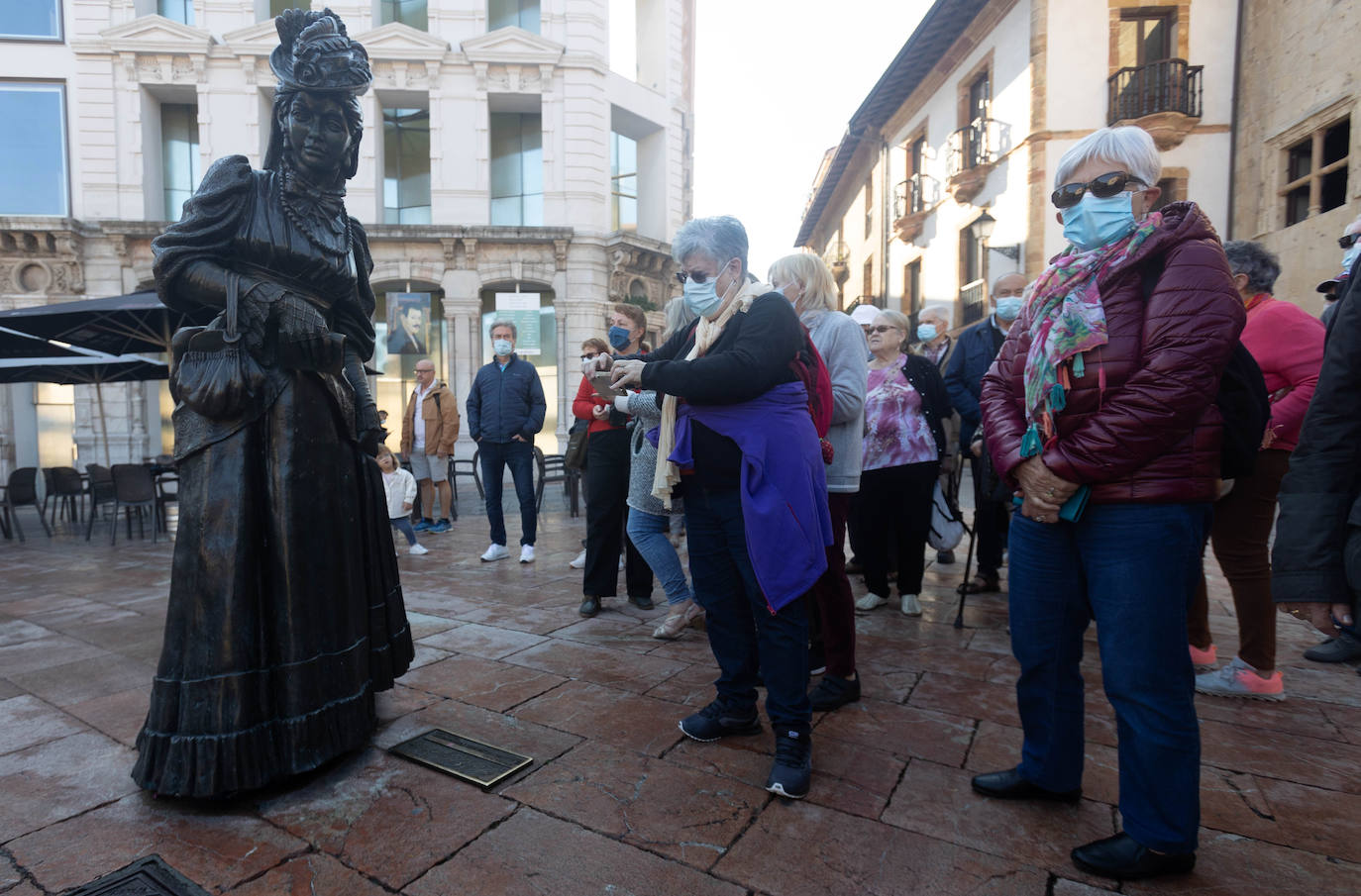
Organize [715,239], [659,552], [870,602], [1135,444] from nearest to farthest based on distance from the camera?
1. [1135,444]
2. [715,239]
3. [659,552]
4. [870,602]

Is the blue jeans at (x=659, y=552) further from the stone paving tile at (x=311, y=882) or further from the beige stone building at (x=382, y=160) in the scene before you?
the beige stone building at (x=382, y=160)

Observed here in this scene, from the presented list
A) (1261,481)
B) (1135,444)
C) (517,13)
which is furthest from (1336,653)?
(517,13)

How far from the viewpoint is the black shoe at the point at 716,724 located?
257cm

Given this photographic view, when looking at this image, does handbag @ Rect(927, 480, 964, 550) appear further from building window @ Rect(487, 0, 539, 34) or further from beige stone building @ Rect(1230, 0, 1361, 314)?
building window @ Rect(487, 0, 539, 34)

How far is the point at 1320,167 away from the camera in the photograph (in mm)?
11734

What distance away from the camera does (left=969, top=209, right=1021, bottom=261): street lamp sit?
1393 cm

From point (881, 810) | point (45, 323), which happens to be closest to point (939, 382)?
point (881, 810)

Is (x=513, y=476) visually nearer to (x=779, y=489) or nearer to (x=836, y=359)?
(x=836, y=359)

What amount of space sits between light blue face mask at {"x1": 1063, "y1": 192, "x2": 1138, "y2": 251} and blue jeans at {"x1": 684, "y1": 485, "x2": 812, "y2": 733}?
1.23 meters

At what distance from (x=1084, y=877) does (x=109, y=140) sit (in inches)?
817

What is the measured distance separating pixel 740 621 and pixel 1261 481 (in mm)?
2393

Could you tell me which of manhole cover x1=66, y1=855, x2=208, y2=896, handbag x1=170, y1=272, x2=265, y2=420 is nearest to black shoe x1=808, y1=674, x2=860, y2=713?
manhole cover x1=66, y1=855, x2=208, y2=896

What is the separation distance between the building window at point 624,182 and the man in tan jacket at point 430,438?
11115mm

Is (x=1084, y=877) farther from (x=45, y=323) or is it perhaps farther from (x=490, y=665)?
(x=45, y=323)
